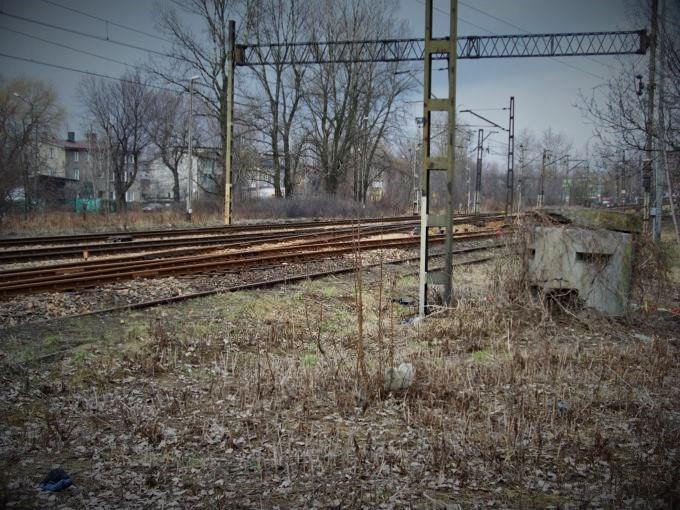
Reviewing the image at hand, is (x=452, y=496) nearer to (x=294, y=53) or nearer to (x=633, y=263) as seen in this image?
(x=633, y=263)

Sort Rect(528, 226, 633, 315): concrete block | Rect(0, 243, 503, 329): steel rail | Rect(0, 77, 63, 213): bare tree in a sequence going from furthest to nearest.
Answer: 1. Rect(0, 77, 63, 213): bare tree
2. Rect(528, 226, 633, 315): concrete block
3. Rect(0, 243, 503, 329): steel rail

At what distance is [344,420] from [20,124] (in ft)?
139

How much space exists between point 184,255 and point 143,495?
10927 mm

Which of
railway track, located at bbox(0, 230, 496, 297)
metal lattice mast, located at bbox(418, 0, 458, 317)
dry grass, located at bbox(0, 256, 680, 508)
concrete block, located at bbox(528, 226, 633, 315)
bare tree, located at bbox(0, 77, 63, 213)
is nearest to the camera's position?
dry grass, located at bbox(0, 256, 680, 508)

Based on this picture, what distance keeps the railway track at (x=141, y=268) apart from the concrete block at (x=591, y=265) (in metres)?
3.20

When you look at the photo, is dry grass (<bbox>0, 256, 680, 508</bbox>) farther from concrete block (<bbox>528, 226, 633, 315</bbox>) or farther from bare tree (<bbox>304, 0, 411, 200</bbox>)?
bare tree (<bbox>304, 0, 411, 200</bbox>)

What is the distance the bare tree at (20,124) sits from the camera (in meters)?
28.1

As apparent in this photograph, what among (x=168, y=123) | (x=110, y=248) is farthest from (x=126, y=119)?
(x=110, y=248)

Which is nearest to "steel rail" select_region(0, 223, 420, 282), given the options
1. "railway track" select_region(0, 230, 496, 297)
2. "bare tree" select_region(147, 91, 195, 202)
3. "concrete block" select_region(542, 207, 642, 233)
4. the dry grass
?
"railway track" select_region(0, 230, 496, 297)

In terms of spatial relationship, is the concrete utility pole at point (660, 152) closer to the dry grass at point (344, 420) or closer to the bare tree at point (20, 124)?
the dry grass at point (344, 420)

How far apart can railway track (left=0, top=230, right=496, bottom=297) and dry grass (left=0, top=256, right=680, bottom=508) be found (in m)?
2.37

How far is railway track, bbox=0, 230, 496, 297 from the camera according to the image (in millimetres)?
9727

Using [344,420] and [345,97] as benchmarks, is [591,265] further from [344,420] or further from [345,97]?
[345,97]

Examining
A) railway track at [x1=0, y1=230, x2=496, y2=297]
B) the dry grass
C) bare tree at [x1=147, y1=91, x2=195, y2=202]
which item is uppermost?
bare tree at [x1=147, y1=91, x2=195, y2=202]
